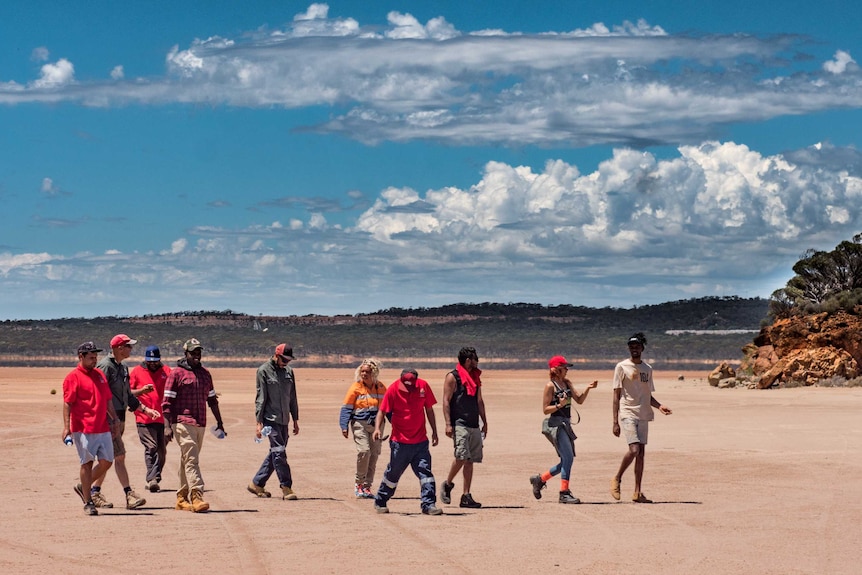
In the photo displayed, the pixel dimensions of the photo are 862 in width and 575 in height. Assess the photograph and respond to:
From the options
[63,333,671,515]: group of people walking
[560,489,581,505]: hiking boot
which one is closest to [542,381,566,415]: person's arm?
[63,333,671,515]: group of people walking

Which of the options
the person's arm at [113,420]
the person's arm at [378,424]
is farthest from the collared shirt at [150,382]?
the person's arm at [378,424]

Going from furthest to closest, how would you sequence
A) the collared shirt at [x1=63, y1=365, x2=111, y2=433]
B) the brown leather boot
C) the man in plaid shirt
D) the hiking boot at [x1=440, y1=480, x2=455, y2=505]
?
the hiking boot at [x1=440, y1=480, x2=455, y2=505]
the brown leather boot
the man in plaid shirt
the collared shirt at [x1=63, y1=365, x2=111, y2=433]

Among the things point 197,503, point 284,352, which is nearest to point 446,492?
point 284,352

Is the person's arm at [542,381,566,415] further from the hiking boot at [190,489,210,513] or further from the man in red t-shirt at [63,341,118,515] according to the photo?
the man in red t-shirt at [63,341,118,515]

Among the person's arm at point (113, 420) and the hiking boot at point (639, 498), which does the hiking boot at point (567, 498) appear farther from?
the person's arm at point (113, 420)

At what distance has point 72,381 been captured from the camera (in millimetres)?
12836

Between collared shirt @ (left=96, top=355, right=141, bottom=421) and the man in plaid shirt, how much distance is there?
0.58 metres

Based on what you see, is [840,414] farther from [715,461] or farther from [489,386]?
[489,386]

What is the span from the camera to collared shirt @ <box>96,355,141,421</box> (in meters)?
13.9

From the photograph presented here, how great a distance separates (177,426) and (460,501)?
3.23m

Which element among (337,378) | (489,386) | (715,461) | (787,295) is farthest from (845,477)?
(337,378)

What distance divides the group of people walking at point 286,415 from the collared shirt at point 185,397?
1cm

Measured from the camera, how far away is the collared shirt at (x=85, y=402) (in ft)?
42.2

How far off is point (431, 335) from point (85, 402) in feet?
389
